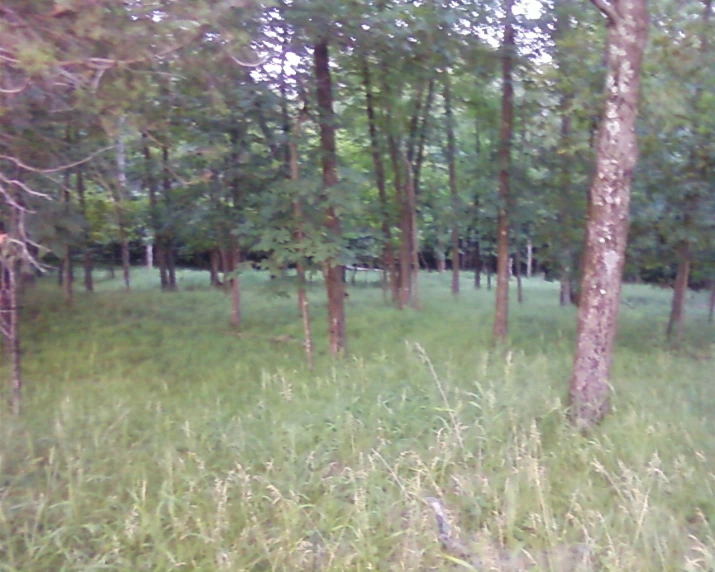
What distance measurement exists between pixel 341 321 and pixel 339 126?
2.82 m

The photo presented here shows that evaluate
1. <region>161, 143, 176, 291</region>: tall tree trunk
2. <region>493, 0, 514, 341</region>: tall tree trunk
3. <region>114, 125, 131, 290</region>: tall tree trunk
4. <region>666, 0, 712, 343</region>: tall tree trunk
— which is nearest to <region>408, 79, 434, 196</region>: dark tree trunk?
<region>493, 0, 514, 341</region>: tall tree trunk

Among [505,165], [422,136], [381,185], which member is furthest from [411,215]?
[505,165]

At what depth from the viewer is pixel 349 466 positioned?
582 cm

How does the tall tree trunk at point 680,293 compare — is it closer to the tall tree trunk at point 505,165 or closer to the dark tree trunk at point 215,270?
the tall tree trunk at point 505,165

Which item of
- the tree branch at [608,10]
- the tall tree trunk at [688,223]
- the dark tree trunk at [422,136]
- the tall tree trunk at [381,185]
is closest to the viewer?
the tree branch at [608,10]

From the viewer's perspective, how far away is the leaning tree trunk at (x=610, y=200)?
6.86 m

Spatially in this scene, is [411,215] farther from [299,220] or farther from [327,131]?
[299,220]

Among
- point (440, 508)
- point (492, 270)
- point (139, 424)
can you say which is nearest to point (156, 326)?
point (139, 424)

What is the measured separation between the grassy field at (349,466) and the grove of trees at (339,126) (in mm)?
919

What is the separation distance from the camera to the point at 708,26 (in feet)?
32.3

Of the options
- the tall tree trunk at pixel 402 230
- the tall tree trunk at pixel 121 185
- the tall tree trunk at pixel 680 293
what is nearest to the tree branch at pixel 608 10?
the tall tree trunk at pixel 121 185

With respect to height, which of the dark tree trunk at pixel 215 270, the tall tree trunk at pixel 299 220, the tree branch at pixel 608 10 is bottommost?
the dark tree trunk at pixel 215 270

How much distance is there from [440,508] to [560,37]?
8.49 meters

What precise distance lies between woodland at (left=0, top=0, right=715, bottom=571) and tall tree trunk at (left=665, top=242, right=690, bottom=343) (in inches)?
2.1
